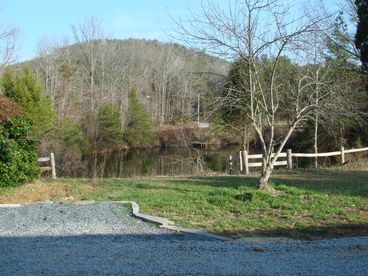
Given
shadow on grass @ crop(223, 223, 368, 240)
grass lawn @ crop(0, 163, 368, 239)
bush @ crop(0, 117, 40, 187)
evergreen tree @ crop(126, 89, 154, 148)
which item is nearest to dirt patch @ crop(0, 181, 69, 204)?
grass lawn @ crop(0, 163, 368, 239)

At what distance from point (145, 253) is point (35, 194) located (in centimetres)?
821

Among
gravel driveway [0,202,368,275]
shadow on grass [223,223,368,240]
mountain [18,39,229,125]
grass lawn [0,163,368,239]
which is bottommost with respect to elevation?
shadow on grass [223,223,368,240]

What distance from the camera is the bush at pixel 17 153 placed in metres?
14.4

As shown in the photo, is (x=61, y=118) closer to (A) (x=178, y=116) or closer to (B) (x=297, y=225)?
(A) (x=178, y=116)

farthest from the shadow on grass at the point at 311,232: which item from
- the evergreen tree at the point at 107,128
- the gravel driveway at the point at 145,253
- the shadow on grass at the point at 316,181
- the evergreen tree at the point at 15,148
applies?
the evergreen tree at the point at 107,128

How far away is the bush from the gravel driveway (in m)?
5.66

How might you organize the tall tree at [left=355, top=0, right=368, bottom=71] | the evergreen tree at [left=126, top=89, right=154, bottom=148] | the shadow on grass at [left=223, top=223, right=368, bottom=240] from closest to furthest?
the shadow on grass at [left=223, top=223, right=368, bottom=240] < the tall tree at [left=355, top=0, right=368, bottom=71] < the evergreen tree at [left=126, top=89, right=154, bottom=148]

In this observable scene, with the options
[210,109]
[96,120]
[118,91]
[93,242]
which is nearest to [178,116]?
[210,109]

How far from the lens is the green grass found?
877 cm

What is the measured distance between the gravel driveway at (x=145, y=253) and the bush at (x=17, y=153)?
5.66 meters

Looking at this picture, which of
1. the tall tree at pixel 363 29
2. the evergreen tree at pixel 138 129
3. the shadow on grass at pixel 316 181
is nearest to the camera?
the shadow on grass at pixel 316 181

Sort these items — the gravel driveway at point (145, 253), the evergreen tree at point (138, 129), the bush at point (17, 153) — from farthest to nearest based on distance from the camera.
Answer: the evergreen tree at point (138, 129) < the bush at point (17, 153) < the gravel driveway at point (145, 253)

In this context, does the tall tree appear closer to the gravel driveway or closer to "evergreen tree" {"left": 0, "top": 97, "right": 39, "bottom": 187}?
the gravel driveway

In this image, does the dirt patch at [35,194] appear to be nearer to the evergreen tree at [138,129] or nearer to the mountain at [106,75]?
the mountain at [106,75]
